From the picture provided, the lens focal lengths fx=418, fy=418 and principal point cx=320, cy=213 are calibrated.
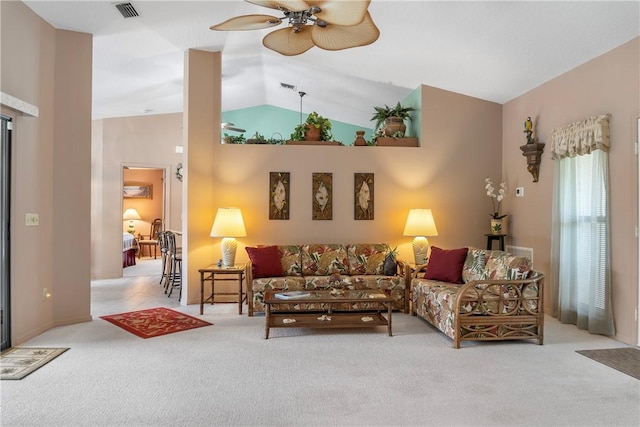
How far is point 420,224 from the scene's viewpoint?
5.64 metres

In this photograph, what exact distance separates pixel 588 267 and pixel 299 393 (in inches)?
135

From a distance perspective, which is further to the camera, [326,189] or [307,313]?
[326,189]

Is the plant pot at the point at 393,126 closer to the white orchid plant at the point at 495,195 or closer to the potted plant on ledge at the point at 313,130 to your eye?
the potted plant on ledge at the point at 313,130

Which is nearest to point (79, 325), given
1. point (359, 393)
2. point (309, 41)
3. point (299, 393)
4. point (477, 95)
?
point (299, 393)

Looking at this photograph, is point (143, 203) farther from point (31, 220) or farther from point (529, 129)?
point (529, 129)

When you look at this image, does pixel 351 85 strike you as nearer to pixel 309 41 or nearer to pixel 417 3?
pixel 417 3

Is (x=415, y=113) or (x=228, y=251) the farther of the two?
(x=415, y=113)

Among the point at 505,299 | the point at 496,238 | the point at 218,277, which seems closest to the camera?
the point at 505,299

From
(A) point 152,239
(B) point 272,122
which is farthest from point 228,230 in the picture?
(A) point 152,239

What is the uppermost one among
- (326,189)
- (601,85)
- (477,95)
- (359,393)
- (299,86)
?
(299,86)

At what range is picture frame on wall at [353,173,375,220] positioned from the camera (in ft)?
19.6

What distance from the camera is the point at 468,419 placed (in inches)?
97.9

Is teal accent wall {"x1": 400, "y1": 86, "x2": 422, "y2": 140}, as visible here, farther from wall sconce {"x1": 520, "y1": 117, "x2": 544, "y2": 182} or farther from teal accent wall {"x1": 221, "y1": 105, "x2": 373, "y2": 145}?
teal accent wall {"x1": 221, "y1": 105, "x2": 373, "y2": 145}

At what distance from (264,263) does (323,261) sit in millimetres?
805
